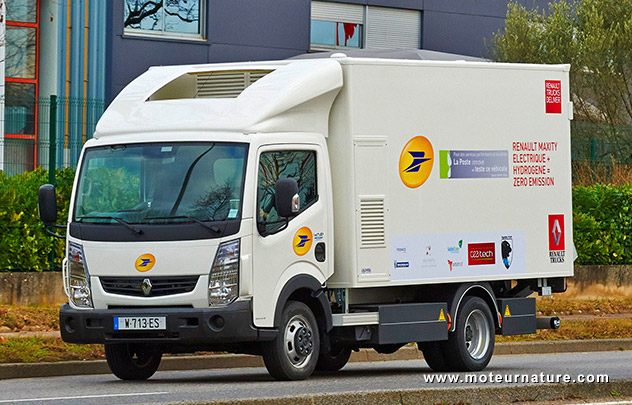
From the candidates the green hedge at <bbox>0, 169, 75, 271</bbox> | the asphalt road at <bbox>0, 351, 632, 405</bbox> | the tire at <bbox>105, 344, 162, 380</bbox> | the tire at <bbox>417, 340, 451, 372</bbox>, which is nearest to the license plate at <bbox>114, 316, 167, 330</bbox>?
the asphalt road at <bbox>0, 351, 632, 405</bbox>

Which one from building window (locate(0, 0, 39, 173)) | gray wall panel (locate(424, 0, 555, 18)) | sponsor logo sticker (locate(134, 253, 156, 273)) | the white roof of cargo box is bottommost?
sponsor logo sticker (locate(134, 253, 156, 273))

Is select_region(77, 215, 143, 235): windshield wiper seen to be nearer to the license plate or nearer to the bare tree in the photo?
the license plate

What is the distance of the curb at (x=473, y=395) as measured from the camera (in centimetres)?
933

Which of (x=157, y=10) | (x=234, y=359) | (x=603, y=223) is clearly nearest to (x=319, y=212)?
(x=234, y=359)

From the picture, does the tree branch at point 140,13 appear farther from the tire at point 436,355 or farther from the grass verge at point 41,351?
the tire at point 436,355

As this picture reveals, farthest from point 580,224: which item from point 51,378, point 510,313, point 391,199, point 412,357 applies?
point 51,378

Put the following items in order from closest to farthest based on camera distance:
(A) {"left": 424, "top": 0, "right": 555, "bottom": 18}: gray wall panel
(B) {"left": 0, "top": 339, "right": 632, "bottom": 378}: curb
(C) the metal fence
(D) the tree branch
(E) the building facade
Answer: (B) {"left": 0, "top": 339, "right": 632, "bottom": 378}: curb, (C) the metal fence, (E) the building facade, (D) the tree branch, (A) {"left": 424, "top": 0, "right": 555, "bottom": 18}: gray wall panel

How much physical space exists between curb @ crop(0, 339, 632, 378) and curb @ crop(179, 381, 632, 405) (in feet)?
17.1

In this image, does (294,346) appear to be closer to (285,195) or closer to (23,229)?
→ (285,195)

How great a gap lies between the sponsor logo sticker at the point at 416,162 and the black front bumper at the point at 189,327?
238 cm

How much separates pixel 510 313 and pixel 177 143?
4.43 metres

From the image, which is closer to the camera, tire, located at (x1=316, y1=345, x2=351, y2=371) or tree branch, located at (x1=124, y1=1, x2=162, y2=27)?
tire, located at (x1=316, y1=345, x2=351, y2=371)

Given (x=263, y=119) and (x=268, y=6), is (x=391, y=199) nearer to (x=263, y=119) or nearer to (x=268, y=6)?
(x=263, y=119)

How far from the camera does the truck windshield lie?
12070 mm
